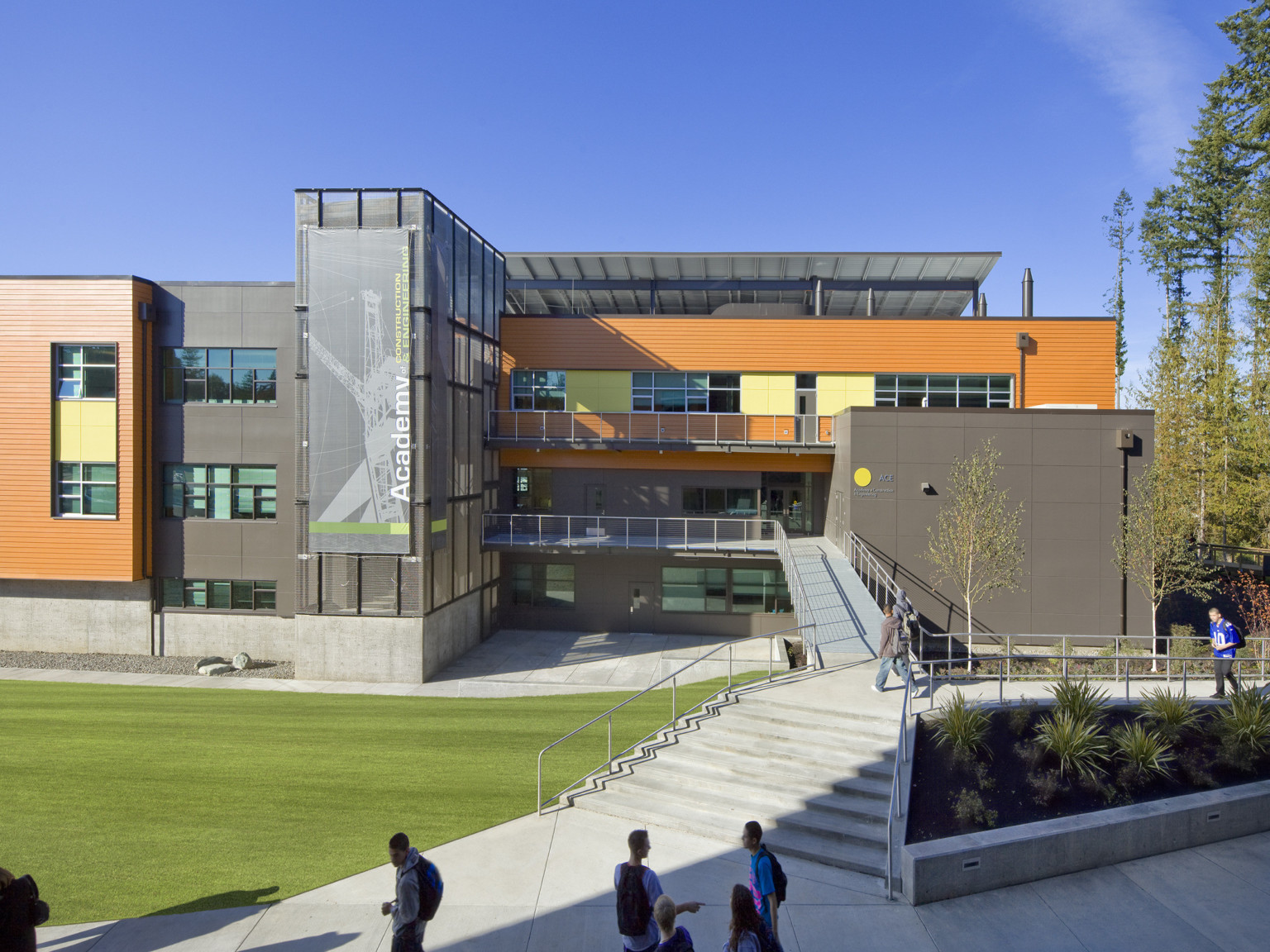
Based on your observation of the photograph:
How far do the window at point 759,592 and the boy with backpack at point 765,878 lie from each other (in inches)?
747

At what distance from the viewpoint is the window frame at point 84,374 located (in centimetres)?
2152

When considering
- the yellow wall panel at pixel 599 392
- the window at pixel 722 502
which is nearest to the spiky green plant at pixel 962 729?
the window at pixel 722 502

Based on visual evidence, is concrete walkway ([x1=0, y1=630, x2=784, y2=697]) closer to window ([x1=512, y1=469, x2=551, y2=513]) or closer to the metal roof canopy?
window ([x1=512, y1=469, x2=551, y2=513])

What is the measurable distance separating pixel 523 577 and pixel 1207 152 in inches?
1639

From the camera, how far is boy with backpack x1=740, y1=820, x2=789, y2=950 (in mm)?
6211

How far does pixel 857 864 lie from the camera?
8375 mm

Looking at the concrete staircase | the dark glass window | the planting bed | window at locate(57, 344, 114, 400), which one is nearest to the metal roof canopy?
the dark glass window

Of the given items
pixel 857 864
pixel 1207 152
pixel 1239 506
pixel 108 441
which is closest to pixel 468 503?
pixel 108 441

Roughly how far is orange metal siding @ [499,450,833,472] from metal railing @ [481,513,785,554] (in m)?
2.07

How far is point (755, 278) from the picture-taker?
29.4 m

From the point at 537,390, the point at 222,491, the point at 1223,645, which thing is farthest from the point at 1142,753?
the point at 222,491

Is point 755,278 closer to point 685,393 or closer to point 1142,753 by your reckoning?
point 685,393

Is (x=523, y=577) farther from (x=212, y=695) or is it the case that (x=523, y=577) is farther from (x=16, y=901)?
(x=16, y=901)

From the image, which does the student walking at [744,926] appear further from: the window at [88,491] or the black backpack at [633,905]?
the window at [88,491]
